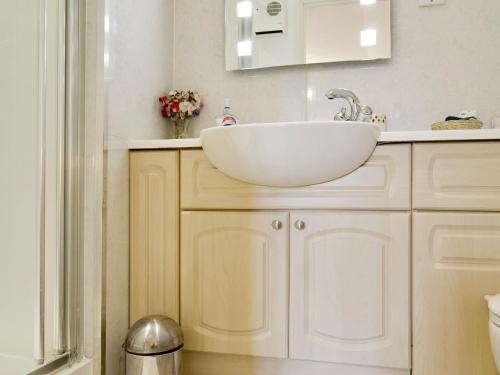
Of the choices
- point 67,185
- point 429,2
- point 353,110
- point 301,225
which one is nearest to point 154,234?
point 67,185

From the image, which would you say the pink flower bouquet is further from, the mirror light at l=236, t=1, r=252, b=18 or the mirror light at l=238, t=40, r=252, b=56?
the mirror light at l=236, t=1, r=252, b=18

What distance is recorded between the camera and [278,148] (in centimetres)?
101

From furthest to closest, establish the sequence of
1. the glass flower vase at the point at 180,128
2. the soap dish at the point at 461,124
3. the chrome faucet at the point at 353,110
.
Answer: the glass flower vase at the point at 180,128, the chrome faucet at the point at 353,110, the soap dish at the point at 461,124

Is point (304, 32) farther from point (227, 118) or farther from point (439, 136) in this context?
point (439, 136)

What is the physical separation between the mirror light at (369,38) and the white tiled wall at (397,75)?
0.24 feet

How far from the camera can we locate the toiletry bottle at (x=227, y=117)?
145 centimetres

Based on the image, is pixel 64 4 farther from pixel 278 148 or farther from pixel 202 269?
pixel 202 269

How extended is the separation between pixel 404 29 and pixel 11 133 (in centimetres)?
138

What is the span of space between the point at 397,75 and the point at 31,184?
1.30 meters

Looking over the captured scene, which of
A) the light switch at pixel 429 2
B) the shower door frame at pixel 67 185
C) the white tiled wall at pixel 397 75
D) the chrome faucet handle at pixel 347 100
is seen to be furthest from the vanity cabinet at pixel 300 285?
the light switch at pixel 429 2

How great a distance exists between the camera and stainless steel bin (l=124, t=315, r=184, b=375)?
3.47 ft

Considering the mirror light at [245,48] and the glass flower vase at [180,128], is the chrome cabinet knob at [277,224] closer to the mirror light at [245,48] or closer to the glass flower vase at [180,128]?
the glass flower vase at [180,128]

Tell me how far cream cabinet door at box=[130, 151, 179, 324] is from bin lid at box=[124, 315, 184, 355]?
0.30 feet

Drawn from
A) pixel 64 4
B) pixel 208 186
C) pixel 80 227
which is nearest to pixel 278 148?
pixel 208 186
